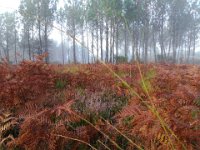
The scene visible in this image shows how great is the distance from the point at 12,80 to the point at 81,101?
981mm

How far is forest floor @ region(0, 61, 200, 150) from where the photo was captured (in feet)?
6.32

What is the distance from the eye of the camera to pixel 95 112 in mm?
3506

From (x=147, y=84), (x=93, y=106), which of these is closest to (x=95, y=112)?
(x=93, y=106)

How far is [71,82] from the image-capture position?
18.3 ft

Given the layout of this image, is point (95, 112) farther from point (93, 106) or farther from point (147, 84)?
point (147, 84)

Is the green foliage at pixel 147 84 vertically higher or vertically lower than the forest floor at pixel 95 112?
higher

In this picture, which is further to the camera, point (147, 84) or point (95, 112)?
point (147, 84)

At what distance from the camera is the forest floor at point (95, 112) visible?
1.93m

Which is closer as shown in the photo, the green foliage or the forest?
the green foliage

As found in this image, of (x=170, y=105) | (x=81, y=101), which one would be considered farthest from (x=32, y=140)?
(x=81, y=101)

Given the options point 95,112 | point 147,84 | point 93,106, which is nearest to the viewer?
point 95,112

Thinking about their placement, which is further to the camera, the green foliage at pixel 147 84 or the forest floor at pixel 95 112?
the forest floor at pixel 95 112

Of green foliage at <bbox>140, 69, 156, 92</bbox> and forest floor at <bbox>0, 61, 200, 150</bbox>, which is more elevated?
green foliage at <bbox>140, 69, 156, 92</bbox>

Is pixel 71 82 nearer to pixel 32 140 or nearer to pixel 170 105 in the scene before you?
pixel 32 140
